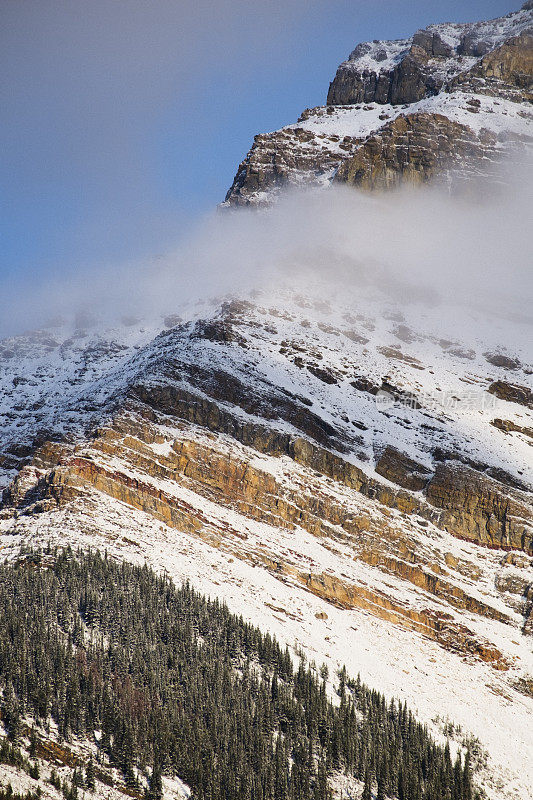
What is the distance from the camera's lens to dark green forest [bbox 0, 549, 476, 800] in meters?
73.2

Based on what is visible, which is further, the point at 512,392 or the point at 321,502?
the point at 512,392

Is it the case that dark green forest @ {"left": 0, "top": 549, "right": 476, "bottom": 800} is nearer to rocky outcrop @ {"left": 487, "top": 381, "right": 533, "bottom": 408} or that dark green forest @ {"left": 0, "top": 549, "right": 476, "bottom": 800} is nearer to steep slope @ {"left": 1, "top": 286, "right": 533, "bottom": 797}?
steep slope @ {"left": 1, "top": 286, "right": 533, "bottom": 797}

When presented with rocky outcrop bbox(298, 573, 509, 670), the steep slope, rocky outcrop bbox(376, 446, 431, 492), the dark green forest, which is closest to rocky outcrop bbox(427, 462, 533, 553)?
the steep slope

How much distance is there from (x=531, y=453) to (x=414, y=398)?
2617 centimetres

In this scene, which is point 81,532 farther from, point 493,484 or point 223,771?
point 493,484

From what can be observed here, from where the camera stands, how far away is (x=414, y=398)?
168 m

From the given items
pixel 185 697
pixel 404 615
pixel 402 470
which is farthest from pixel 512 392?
pixel 185 697

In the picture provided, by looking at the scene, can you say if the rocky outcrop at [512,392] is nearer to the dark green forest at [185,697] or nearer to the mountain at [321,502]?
the mountain at [321,502]

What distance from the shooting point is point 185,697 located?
8200cm

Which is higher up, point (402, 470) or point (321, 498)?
point (402, 470)

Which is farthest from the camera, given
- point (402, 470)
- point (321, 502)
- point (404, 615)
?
point (402, 470)

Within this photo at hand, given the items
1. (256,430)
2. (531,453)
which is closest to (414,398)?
(531,453)

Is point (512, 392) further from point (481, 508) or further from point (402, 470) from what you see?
point (402, 470)

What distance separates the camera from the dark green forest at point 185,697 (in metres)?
73.2
